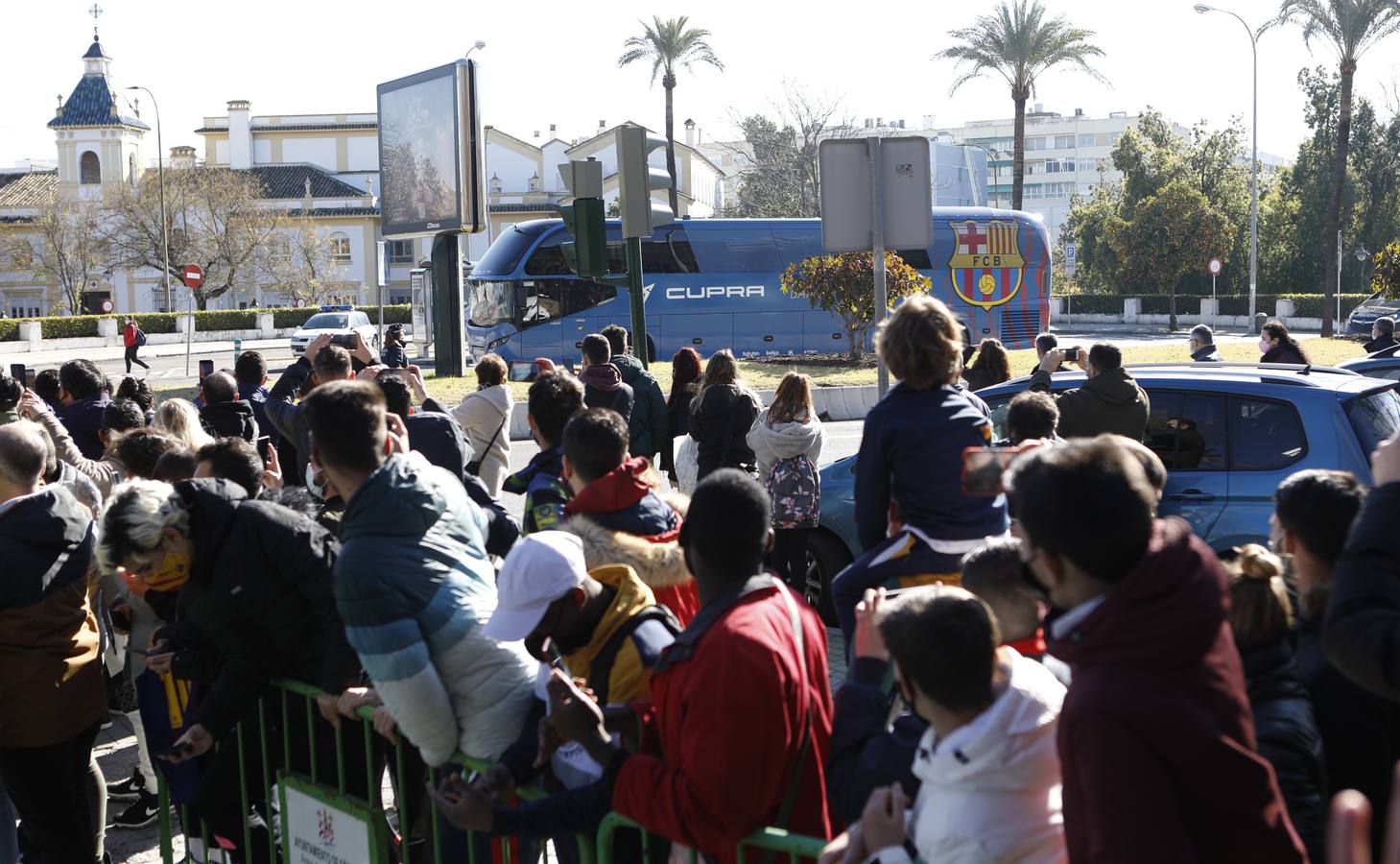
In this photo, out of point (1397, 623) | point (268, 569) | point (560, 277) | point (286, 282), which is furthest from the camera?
point (286, 282)

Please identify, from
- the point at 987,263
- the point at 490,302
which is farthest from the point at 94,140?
the point at 987,263

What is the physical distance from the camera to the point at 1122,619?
6.92 feet

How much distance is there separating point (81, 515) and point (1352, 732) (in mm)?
3939

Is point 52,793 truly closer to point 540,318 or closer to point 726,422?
point 726,422

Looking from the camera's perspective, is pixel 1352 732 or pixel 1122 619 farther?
pixel 1352 732

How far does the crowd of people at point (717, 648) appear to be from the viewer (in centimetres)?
217

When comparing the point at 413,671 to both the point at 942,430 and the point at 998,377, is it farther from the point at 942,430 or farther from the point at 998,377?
the point at 998,377

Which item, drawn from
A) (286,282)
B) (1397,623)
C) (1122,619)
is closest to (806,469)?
(1397,623)

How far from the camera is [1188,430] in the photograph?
24.1 feet

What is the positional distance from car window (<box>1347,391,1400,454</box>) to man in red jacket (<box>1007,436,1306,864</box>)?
528 cm

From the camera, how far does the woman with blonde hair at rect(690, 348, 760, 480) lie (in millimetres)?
8172

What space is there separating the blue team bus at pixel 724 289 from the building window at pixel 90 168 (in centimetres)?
6272

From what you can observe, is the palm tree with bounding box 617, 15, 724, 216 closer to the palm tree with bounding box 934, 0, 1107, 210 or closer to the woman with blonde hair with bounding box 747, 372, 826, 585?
the palm tree with bounding box 934, 0, 1107, 210

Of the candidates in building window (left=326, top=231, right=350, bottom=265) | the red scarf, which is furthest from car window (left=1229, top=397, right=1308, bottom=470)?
building window (left=326, top=231, right=350, bottom=265)
